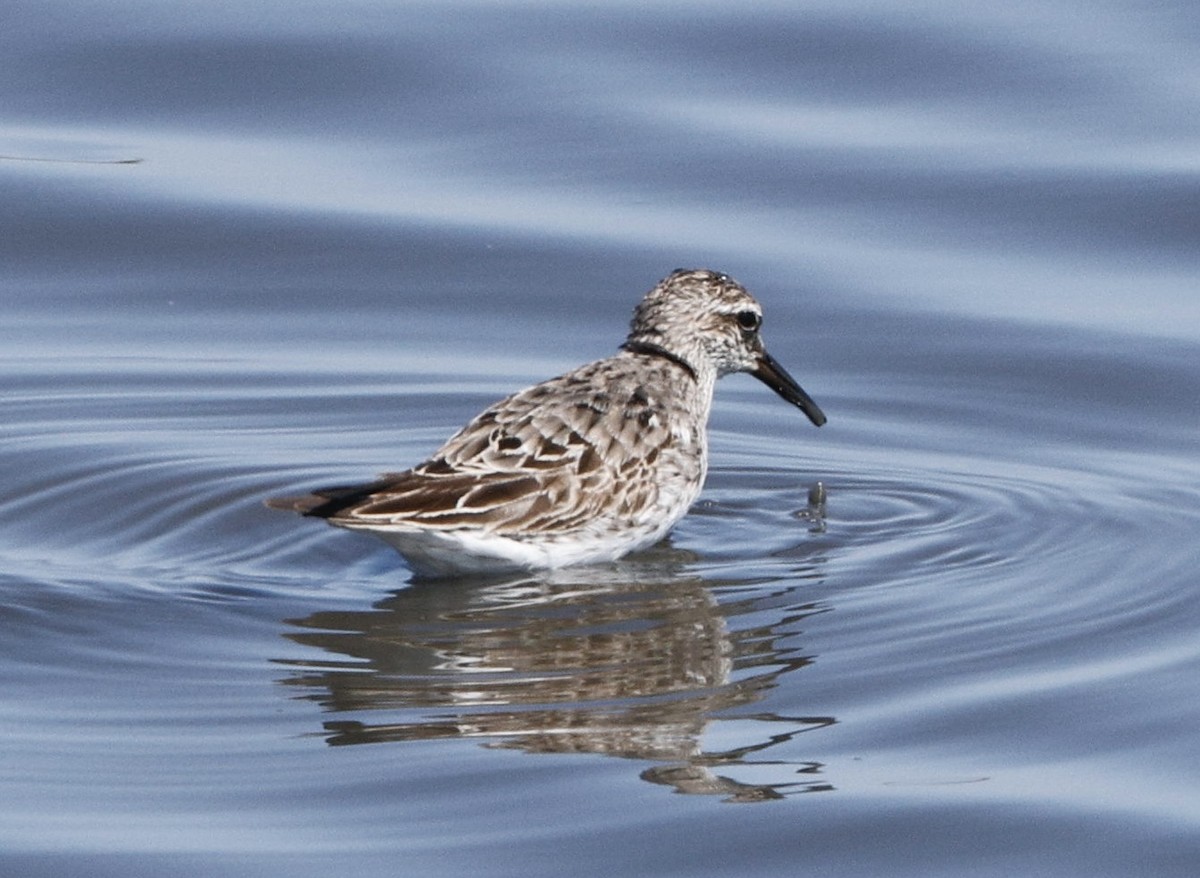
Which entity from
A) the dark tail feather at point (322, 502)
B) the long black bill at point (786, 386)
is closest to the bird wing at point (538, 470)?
the dark tail feather at point (322, 502)

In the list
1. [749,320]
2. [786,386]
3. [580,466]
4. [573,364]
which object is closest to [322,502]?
[580,466]

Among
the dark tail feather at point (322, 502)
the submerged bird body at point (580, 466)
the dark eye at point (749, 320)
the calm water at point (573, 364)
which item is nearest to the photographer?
the calm water at point (573, 364)

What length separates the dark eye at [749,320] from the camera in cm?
1118

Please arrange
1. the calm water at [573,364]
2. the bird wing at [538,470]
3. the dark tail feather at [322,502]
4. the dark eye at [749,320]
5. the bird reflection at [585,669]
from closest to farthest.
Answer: the calm water at [573,364] → the bird reflection at [585,669] → the dark tail feather at [322,502] → the bird wing at [538,470] → the dark eye at [749,320]

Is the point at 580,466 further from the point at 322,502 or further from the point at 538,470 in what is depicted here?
the point at 322,502

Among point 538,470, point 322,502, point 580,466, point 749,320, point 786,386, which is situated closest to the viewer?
point 322,502

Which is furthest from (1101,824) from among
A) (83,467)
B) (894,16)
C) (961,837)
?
(894,16)

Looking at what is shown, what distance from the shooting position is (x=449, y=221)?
47.3 feet

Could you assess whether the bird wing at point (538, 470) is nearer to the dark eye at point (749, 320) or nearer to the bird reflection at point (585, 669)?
the bird reflection at point (585, 669)

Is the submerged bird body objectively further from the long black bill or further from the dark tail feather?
the long black bill

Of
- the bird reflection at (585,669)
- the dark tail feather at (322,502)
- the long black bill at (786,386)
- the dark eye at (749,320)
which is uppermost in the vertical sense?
the dark eye at (749,320)

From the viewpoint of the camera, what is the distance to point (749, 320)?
11.2m

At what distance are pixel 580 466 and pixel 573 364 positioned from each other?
2618 mm

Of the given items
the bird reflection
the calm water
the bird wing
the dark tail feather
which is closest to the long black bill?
the calm water
